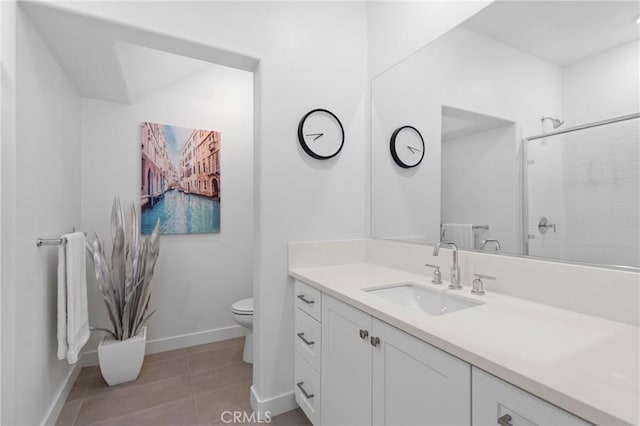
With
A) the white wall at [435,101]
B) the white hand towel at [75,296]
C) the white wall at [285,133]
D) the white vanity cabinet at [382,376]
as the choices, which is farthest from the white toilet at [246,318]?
the white wall at [435,101]

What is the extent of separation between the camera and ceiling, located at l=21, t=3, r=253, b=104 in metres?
1.38

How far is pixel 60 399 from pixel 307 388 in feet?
4.85

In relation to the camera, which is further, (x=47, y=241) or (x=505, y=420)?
(x=47, y=241)

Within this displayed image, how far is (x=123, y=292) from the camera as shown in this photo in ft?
6.98

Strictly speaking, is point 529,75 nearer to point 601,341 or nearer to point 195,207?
point 601,341

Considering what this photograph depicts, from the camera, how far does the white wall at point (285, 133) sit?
5.53 feet

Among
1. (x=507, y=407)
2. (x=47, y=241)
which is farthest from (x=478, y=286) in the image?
(x=47, y=241)

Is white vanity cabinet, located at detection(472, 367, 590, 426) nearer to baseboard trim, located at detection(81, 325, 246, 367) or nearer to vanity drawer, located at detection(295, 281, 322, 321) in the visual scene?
vanity drawer, located at detection(295, 281, 322, 321)

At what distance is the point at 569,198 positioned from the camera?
109 centimetres

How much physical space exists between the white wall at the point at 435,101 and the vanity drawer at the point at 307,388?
2.95 feet

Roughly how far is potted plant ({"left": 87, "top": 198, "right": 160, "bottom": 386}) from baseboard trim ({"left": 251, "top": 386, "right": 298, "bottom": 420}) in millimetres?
950

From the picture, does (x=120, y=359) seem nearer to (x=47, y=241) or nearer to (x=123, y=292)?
(x=123, y=292)

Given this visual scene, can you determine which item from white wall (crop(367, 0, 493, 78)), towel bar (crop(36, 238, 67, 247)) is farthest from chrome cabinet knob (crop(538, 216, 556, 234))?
towel bar (crop(36, 238, 67, 247))

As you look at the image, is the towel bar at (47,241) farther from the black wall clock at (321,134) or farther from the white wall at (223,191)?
the black wall clock at (321,134)
